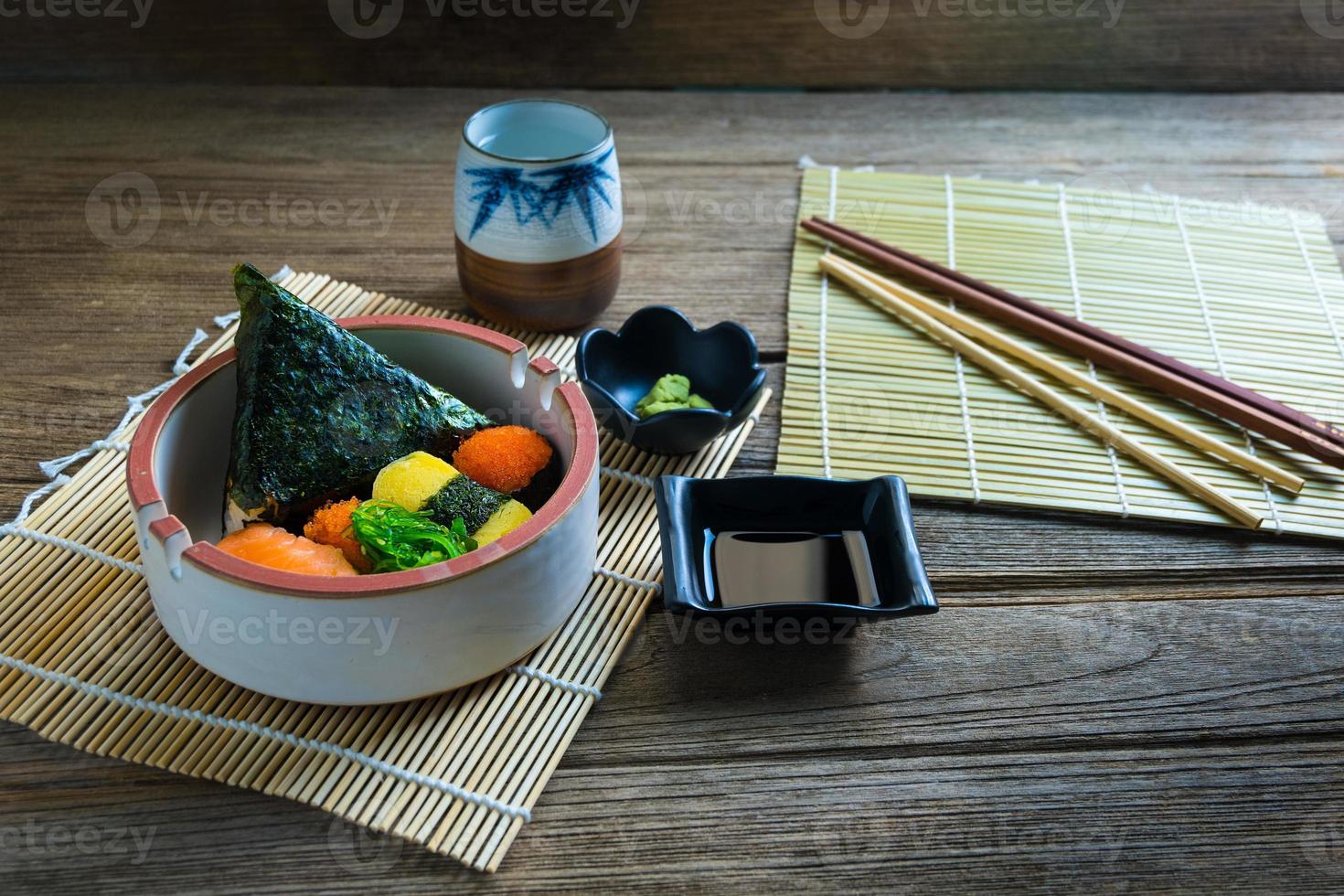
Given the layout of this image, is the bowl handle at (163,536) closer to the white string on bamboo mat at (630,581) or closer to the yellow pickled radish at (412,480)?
the yellow pickled radish at (412,480)

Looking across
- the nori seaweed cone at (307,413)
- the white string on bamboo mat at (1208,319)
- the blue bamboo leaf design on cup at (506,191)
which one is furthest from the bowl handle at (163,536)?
the white string on bamboo mat at (1208,319)

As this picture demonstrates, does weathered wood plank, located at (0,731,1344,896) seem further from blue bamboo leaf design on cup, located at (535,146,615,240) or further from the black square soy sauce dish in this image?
blue bamboo leaf design on cup, located at (535,146,615,240)

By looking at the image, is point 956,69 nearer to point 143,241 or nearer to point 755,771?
point 143,241

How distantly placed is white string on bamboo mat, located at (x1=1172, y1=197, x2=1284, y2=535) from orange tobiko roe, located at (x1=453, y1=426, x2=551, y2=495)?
799 mm

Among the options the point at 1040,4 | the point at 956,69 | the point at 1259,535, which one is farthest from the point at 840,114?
the point at 1259,535

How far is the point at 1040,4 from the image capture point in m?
2.10

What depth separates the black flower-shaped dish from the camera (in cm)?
126

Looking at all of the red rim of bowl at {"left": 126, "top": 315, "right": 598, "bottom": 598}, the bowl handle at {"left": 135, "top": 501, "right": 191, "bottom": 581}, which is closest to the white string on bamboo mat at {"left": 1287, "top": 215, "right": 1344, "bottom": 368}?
the red rim of bowl at {"left": 126, "top": 315, "right": 598, "bottom": 598}

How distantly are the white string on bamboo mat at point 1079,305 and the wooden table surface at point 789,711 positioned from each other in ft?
0.15

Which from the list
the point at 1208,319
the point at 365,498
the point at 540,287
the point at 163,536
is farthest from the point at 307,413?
the point at 1208,319

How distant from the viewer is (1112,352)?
142 centimetres

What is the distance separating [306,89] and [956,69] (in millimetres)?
1194

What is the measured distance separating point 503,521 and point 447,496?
0.06 m

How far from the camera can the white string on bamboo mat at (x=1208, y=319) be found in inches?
49.7
